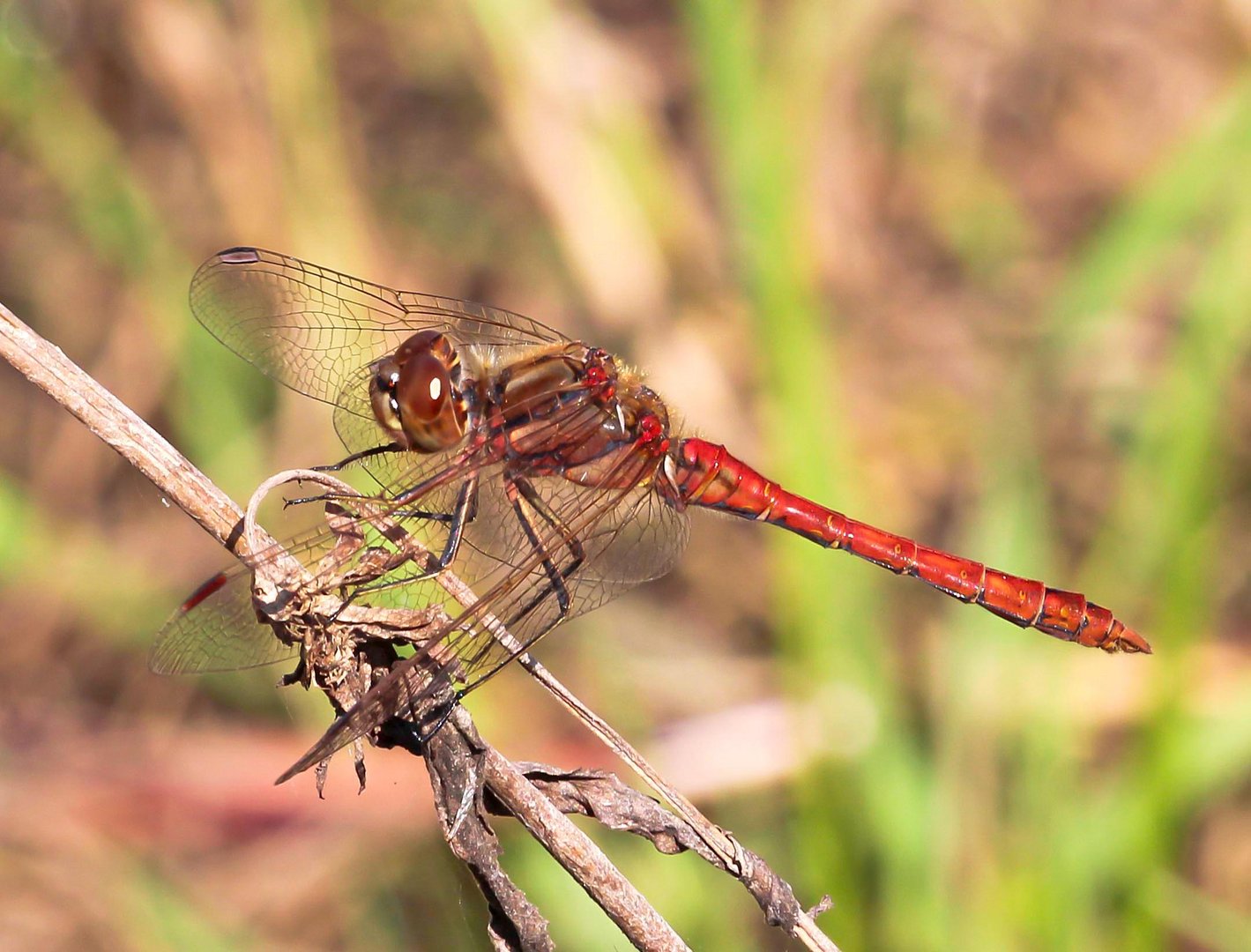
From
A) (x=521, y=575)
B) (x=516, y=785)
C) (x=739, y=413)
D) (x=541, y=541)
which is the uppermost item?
(x=739, y=413)

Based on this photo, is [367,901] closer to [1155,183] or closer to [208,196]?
[208,196]

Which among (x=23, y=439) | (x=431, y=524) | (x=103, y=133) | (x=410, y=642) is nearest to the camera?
(x=410, y=642)

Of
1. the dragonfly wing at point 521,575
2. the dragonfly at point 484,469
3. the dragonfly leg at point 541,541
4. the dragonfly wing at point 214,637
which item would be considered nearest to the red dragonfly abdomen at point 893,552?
the dragonfly at point 484,469

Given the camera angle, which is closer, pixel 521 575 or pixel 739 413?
pixel 521 575

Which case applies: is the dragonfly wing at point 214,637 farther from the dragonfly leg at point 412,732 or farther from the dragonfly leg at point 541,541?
the dragonfly leg at point 541,541

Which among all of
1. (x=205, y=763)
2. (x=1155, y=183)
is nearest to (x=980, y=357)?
(x=1155, y=183)

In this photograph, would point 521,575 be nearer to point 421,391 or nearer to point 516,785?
point 421,391

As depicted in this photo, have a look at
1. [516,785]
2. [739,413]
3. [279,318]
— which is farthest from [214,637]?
[739,413]

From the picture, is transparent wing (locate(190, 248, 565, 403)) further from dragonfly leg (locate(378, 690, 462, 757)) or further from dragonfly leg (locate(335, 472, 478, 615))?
dragonfly leg (locate(378, 690, 462, 757))
